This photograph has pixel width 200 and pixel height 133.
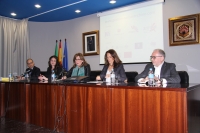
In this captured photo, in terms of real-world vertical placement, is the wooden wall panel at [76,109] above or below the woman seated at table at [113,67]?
below

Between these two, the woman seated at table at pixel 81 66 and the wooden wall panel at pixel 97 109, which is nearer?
the wooden wall panel at pixel 97 109

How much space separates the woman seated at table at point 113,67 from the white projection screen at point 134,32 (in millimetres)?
1240

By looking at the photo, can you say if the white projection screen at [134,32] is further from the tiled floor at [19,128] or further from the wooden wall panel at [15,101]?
the tiled floor at [19,128]

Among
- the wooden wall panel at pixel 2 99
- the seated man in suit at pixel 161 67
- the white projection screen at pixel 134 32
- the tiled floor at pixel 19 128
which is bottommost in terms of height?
the tiled floor at pixel 19 128

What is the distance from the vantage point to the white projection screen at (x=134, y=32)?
3.70 metres

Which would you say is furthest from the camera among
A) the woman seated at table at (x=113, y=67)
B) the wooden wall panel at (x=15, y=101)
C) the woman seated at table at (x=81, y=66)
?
the woman seated at table at (x=81, y=66)

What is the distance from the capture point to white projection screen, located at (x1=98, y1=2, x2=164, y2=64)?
3.70 m

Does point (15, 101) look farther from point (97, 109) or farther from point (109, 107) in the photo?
point (109, 107)

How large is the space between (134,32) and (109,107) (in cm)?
255

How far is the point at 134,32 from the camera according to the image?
4.03 metres

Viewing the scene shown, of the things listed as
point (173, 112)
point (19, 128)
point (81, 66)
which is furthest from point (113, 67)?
point (19, 128)

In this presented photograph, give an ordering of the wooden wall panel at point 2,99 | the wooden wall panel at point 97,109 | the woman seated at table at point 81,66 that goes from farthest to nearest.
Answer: the wooden wall panel at point 2,99 < the woman seated at table at point 81,66 < the wooden wall panel at point 97,109

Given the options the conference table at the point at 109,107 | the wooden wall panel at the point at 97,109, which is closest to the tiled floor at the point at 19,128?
the conference table at the point at 109,107

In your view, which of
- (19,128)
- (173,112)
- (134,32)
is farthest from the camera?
(134,32)
